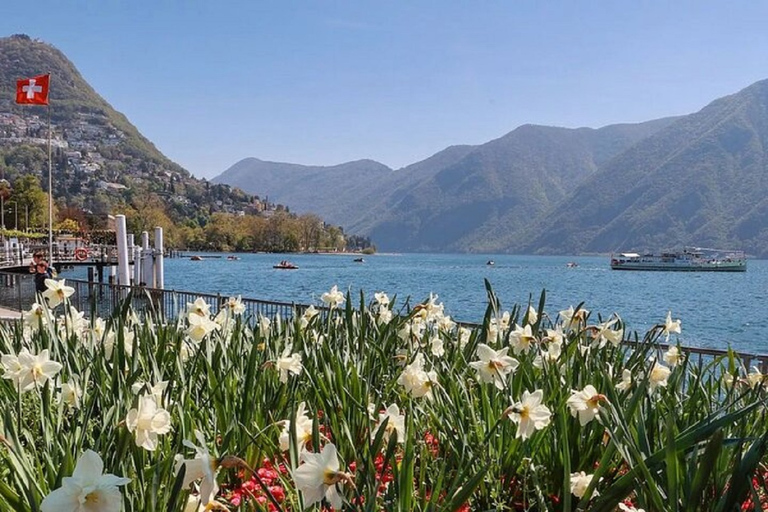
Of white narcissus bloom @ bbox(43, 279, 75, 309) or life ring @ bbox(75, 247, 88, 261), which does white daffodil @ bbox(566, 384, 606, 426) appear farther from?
life ring @ bbox(75, 247, 88, 261)

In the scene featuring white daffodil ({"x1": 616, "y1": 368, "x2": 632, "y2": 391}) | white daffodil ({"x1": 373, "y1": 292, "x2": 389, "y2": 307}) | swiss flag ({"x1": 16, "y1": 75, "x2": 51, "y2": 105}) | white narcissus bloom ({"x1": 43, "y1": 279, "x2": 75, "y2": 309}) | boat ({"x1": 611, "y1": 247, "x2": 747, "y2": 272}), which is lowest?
boat ({"x1": 611, "y1": 247, "x2": 747, "y2": 272})

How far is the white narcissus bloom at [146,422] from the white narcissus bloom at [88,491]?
0.51m

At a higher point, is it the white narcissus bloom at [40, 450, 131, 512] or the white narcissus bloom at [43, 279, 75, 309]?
the white narcissus bloom at [43, 279, 75, 309]

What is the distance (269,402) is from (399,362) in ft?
3.55

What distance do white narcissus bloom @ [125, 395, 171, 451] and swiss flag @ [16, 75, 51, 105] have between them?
872 inches

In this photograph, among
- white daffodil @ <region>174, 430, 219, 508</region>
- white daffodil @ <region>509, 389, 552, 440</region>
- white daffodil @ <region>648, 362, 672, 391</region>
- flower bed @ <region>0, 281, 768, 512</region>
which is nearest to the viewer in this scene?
white daffodil @ <region>174, 430, 219, 508</region>

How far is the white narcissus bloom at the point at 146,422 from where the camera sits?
1.91 meters

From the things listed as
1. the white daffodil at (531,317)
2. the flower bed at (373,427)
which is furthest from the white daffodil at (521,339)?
the white daffodil at (531,317)

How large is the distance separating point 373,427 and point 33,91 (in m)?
22.5

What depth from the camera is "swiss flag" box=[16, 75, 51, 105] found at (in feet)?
70.2

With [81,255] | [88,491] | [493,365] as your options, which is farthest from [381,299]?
[81,255]

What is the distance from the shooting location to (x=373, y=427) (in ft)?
8.77

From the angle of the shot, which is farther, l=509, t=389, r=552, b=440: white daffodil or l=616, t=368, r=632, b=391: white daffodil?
l=616, t=368, r=632, b=391: white daffodil

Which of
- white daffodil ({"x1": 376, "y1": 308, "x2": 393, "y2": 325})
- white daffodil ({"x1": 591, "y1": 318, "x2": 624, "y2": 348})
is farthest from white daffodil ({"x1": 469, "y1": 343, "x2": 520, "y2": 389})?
white daffodil ({"x1": 376, "y1": 308, "x2": 393, "y2": 325})
